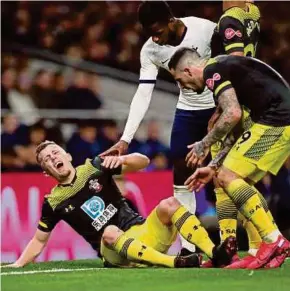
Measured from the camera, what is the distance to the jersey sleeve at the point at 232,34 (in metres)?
9.84

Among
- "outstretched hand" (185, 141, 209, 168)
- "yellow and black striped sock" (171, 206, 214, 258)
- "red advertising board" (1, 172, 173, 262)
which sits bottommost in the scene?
"red advertising board" (1, 172, 173, 262)

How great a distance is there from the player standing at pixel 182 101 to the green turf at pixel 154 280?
4.96 ft

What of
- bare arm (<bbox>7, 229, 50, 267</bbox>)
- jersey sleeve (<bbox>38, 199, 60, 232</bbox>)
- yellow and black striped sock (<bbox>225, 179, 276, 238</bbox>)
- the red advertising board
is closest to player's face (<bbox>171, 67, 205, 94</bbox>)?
yellow and black striped sock (<bbox>225, 179, 276, 238</bbox>)

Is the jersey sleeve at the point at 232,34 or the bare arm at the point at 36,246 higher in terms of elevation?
the jersey sleeve at the point at 232,34

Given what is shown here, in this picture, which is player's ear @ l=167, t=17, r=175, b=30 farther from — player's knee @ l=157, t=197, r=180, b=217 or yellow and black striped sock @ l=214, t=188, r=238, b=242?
player's knee @ l=157, t=197, r=180, b=217

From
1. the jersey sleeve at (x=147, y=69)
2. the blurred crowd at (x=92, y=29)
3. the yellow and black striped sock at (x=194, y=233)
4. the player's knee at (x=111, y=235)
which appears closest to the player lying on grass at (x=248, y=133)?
the yellow and black striped sock at (x=194, y=233)

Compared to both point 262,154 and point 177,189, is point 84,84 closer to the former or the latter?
point 177,189

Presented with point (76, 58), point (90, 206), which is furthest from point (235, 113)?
point (76, 58)

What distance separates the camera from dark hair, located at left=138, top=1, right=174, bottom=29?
32.5ft

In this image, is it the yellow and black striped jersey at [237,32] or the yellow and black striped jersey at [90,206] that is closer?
the yellow and black striped jersey at [90,206]

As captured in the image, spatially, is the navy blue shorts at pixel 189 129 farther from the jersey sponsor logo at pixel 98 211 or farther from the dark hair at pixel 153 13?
the jersey sponsor logo at pixel 98 211

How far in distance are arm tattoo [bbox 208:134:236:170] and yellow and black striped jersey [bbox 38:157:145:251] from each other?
847 millimetres

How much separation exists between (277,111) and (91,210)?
5.54 feet

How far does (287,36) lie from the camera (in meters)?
19.9
